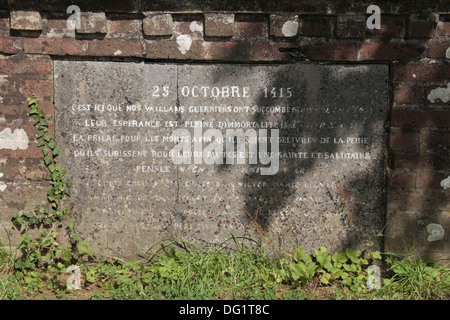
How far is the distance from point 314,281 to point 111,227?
1.49m

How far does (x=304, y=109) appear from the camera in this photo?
268 cm

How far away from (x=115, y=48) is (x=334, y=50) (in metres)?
1.51

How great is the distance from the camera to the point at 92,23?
2.58 metres

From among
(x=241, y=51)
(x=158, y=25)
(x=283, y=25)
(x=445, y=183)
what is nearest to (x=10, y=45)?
(x=158, y=25)

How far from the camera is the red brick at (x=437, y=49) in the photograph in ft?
8.37

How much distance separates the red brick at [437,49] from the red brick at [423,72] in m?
0.06

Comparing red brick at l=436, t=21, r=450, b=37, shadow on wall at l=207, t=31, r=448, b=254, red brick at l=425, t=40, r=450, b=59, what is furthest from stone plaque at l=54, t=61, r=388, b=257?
red brick at l=436, t=21, r=450, b=37

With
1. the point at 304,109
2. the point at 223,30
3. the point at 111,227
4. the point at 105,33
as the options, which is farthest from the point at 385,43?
the point at 111,227

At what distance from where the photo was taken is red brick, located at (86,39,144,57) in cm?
261

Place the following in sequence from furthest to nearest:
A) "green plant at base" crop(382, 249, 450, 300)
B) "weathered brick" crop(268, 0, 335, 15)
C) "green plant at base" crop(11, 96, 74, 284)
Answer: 1. "green plant at base" crop(11, 96, 74, 284)
2. "weathered brick" crop(268, 0, 335, 15)
3. "green plant at base" crop(382, 249, 450, 300)

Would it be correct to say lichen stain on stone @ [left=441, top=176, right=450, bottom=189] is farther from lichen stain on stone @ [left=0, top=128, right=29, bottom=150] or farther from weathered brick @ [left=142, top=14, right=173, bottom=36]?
lichen stain on stone @ [left=0, top=128, right=29, bottom=150]

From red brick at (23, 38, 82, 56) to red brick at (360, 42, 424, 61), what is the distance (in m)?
1.97

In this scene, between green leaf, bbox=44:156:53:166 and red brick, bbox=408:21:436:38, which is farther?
green leaf, bbox=44:156:53:166

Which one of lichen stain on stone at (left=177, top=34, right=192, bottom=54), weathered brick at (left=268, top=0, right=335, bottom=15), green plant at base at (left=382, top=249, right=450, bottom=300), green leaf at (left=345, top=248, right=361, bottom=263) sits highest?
weathered brick at (left=268, top=0, right=335, bottom=15)
